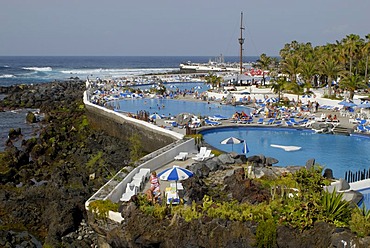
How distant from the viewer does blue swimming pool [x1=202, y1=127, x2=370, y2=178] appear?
20266 mm

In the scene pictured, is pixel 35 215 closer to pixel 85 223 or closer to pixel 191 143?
pixel 85 223

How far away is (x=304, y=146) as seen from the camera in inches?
924

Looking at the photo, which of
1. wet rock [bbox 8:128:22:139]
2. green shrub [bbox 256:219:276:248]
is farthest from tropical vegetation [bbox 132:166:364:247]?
wet rock [bbox 8:128:22:139]

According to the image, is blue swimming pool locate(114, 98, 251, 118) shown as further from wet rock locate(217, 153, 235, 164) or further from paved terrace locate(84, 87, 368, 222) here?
wet rock locate(217, 153, 235, 164)

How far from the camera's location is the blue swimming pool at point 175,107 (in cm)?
3716

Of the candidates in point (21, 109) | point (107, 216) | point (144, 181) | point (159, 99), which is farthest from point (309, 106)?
point (21, 109)

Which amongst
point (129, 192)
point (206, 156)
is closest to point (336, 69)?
point (206, 156)

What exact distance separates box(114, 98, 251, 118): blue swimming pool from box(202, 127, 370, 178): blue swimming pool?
8.74 m

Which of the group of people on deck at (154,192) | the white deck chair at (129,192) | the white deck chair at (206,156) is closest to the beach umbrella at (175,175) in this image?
the group of people on deck at (154,192)

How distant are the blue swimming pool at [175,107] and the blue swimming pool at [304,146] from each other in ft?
28.7

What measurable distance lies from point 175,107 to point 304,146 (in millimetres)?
18826

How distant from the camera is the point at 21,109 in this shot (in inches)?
1863

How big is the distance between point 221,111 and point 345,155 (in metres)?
16.6

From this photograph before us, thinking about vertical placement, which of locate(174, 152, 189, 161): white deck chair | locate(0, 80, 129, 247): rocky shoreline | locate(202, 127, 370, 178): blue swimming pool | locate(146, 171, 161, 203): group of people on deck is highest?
locate(146, 171, 161, 203): group of people on deck
